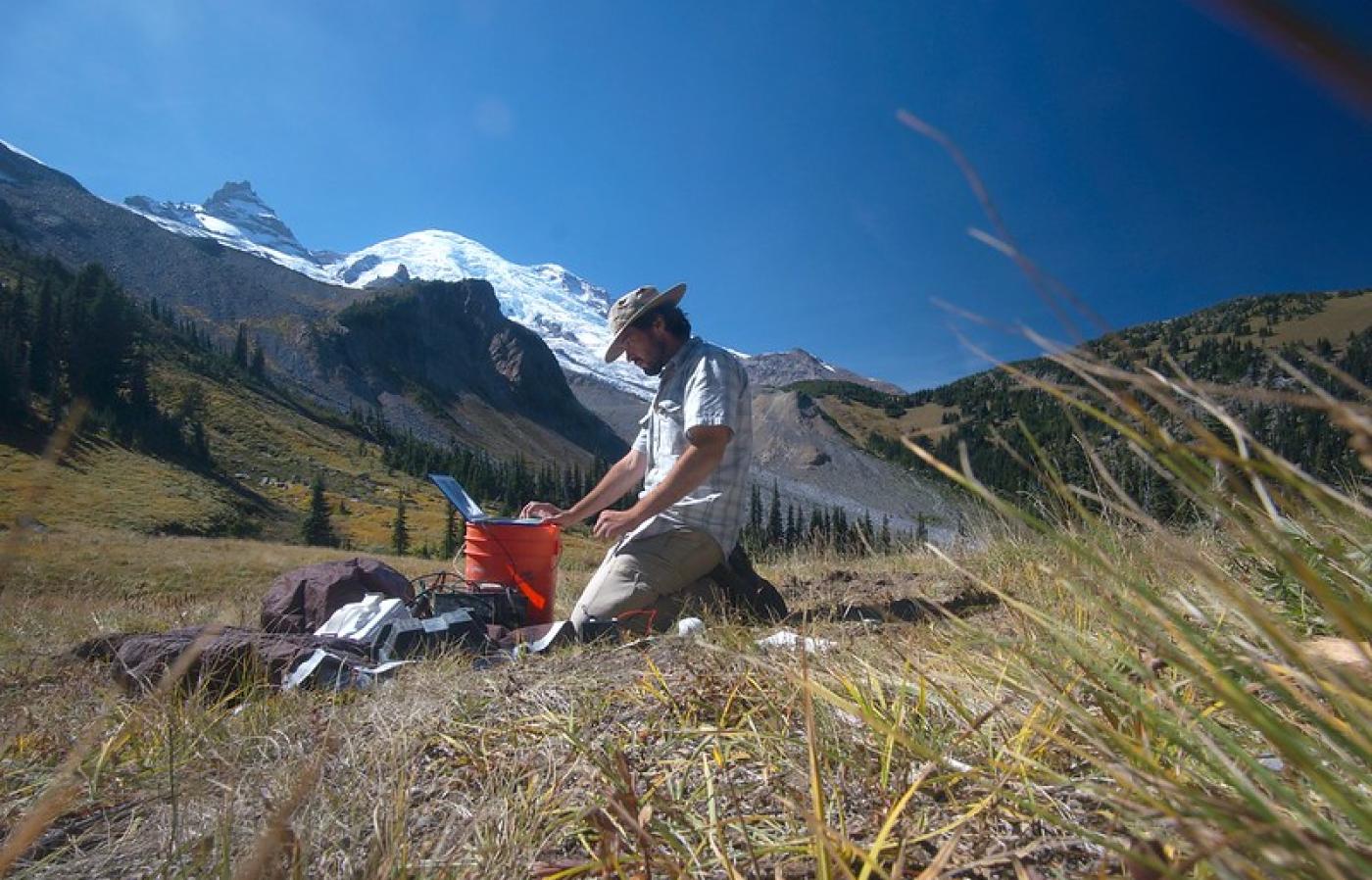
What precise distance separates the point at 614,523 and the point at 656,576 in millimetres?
535

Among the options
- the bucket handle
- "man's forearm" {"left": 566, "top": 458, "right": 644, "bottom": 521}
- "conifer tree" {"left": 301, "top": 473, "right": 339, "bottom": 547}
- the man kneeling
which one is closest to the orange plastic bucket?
the bucket handle

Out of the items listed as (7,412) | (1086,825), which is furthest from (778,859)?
(7,412)

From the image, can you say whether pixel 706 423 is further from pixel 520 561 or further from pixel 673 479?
pixel 520 561

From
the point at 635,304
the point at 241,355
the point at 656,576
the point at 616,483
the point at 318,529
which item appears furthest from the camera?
the point at 241,355

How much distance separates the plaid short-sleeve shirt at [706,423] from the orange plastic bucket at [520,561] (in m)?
0.77

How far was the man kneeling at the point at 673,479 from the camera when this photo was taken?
4566 mm

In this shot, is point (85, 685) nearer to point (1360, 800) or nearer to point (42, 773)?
point (42, 773)

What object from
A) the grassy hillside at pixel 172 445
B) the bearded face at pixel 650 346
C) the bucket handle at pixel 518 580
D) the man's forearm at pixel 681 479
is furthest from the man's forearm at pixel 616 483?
the grassy hillside at pixel 172 445

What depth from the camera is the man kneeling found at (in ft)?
15.0

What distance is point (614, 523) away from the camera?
176 inches

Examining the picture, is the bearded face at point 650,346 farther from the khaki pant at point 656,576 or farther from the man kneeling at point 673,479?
the khaki pant at point 656,576

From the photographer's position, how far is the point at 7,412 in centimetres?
7200

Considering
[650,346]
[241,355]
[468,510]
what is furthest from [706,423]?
[241,355]

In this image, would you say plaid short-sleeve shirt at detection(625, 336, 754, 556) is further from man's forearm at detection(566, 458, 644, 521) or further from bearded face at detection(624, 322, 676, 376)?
man's forearm at detection(566, 458, 644, 521)
